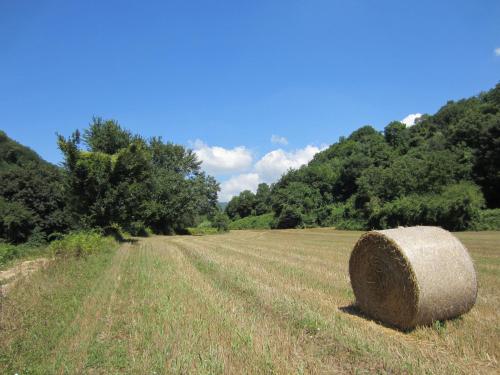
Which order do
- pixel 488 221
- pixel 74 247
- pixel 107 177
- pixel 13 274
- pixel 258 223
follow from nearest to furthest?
pixel 13 274, pixel 74 247, pixel 107 177, pixel 488 221, pixel 258 223

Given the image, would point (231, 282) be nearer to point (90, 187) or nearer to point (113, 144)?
point (90, 187)

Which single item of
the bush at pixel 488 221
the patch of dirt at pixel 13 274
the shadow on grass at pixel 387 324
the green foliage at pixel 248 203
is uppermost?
the green foliage at pixel 248 203

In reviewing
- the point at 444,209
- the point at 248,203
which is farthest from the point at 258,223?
the point at 444,209

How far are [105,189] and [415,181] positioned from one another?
35601mm

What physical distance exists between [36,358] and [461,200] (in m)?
36.8

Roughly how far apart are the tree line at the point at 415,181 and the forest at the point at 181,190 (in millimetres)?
133

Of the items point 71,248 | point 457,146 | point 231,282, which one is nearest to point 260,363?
point 231,282

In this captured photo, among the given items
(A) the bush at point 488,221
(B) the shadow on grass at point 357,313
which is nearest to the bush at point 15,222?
(B) the shadow on grass at point 357,313

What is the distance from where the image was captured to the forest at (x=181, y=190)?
25281mm

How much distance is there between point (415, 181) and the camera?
44.6m

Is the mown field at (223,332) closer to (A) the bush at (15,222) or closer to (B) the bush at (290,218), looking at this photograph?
(A) the bush at (15,222)

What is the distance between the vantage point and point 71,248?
16.1m

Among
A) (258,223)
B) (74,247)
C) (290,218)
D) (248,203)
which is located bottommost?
(74,247)

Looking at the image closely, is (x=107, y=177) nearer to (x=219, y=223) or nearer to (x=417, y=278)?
(x=417, y=278)
